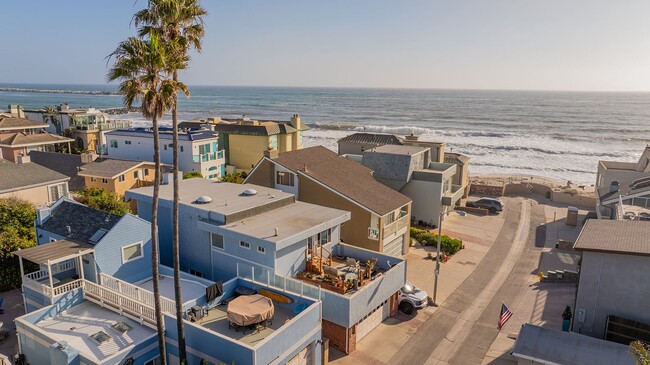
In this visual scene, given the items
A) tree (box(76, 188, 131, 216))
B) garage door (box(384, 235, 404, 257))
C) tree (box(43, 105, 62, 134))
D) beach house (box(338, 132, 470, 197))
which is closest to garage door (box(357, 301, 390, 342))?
garage door (box(384, 235, 404, 257))

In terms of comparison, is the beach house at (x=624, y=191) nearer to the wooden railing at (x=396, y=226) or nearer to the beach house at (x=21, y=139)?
the wooden railing at (x=396, y=226)

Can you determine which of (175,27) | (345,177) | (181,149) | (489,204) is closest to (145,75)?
(175,27)

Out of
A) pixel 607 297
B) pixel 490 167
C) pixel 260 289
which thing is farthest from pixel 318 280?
pixel 490 167

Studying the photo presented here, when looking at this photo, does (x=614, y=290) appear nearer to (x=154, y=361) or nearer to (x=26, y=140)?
(x=154, y=361)

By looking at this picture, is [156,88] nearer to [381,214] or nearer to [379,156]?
[381,214]

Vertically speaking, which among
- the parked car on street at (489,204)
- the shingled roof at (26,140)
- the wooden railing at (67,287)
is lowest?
the parked car on street at (489,204)

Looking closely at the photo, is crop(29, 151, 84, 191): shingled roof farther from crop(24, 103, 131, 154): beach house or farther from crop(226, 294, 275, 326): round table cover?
crop(226, 294, 275, 326): round table cover

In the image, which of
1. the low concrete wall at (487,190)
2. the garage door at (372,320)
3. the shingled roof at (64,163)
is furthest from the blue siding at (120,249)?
the low concrete wall at (487,190)
